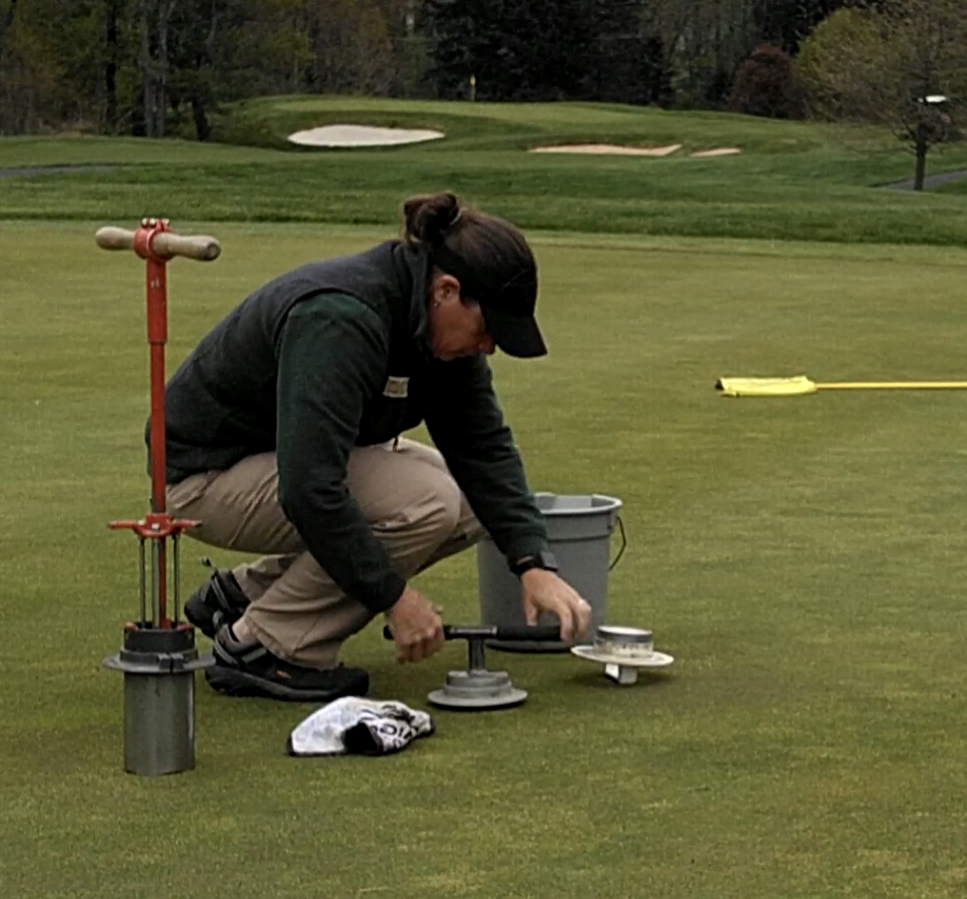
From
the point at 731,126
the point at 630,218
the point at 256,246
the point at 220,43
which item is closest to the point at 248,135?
the point at 220,43

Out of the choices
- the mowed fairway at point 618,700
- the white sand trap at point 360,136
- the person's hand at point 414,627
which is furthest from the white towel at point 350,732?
the white sand trap at point 360,136

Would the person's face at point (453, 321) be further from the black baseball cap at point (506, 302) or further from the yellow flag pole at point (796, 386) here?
the yellow flag pole at point (796, 386)

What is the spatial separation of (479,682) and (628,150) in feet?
136

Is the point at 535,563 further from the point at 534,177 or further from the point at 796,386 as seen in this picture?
the point at 534,177

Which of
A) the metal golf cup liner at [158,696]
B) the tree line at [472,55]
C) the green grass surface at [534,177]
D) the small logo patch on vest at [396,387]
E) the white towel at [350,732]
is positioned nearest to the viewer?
the metal golf cup liner at [158,696]

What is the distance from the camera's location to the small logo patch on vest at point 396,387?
4.50 metres

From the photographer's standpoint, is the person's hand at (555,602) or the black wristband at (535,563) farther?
the black wristband at (535,563)

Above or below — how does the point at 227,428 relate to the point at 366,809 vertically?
above

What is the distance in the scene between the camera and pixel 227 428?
4.75 metres

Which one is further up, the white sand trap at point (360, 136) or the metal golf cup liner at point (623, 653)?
the metal golf cup liner at point (623, 653)

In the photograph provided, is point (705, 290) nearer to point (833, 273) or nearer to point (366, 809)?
point (833, 273)

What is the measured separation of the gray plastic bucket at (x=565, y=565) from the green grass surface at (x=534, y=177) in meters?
16.5

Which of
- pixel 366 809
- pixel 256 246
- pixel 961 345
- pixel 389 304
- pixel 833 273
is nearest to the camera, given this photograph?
pixel 366 809

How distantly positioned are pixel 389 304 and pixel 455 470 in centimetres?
62
